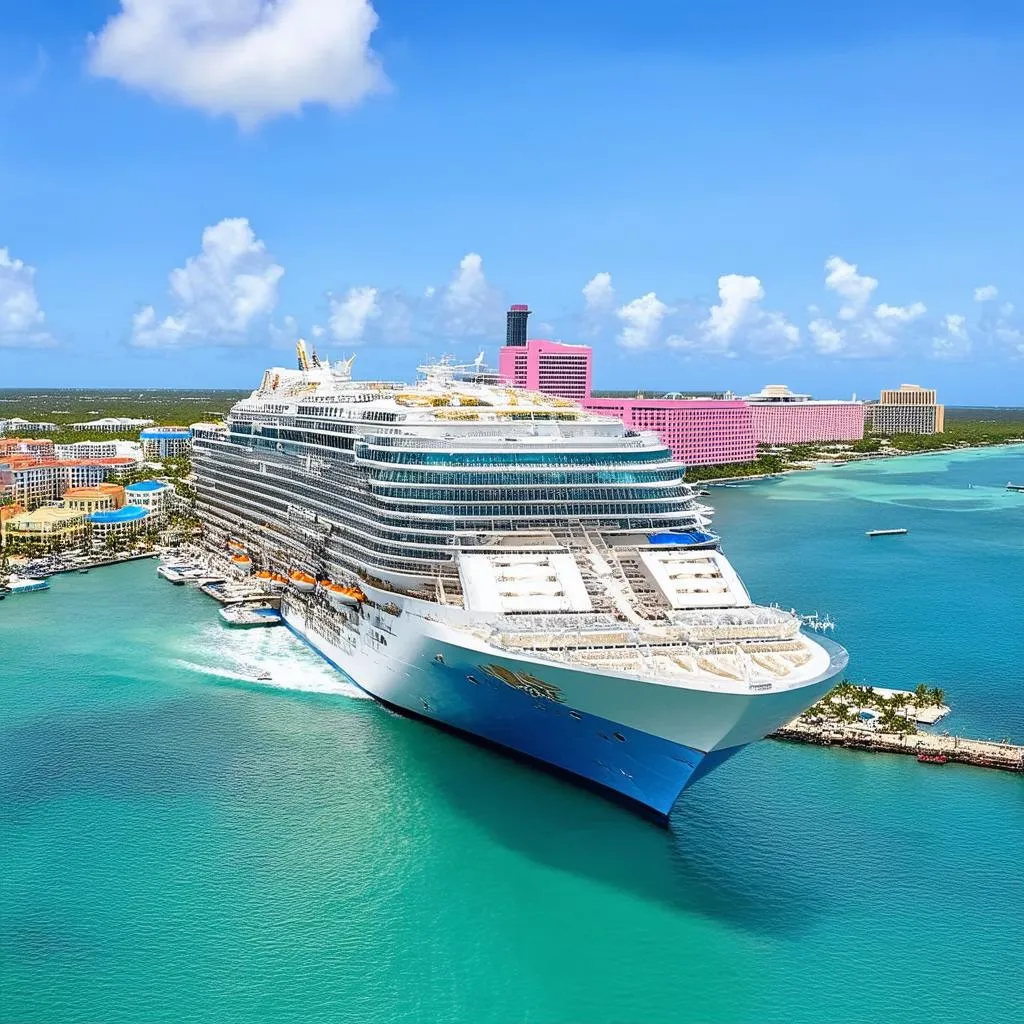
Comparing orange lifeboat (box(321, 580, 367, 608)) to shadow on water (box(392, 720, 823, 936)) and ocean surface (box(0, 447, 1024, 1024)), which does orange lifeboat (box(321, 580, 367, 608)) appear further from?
shadow on water (box(392, 720, 823, 936))

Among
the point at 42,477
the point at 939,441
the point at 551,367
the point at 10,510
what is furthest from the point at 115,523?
the point at 939,441

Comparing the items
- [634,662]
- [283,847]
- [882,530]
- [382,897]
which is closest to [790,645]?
[634,662]

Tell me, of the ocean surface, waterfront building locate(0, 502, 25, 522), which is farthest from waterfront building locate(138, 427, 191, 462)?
the ocean surface

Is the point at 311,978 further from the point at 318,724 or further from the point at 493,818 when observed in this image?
the point at 318,724

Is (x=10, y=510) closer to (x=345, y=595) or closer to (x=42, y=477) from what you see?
(x=42, y=477)

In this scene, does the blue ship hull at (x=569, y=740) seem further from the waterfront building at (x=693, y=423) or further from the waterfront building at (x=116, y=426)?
the waterfront building at (x=116, y=426)

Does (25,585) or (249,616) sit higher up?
(249,616)
